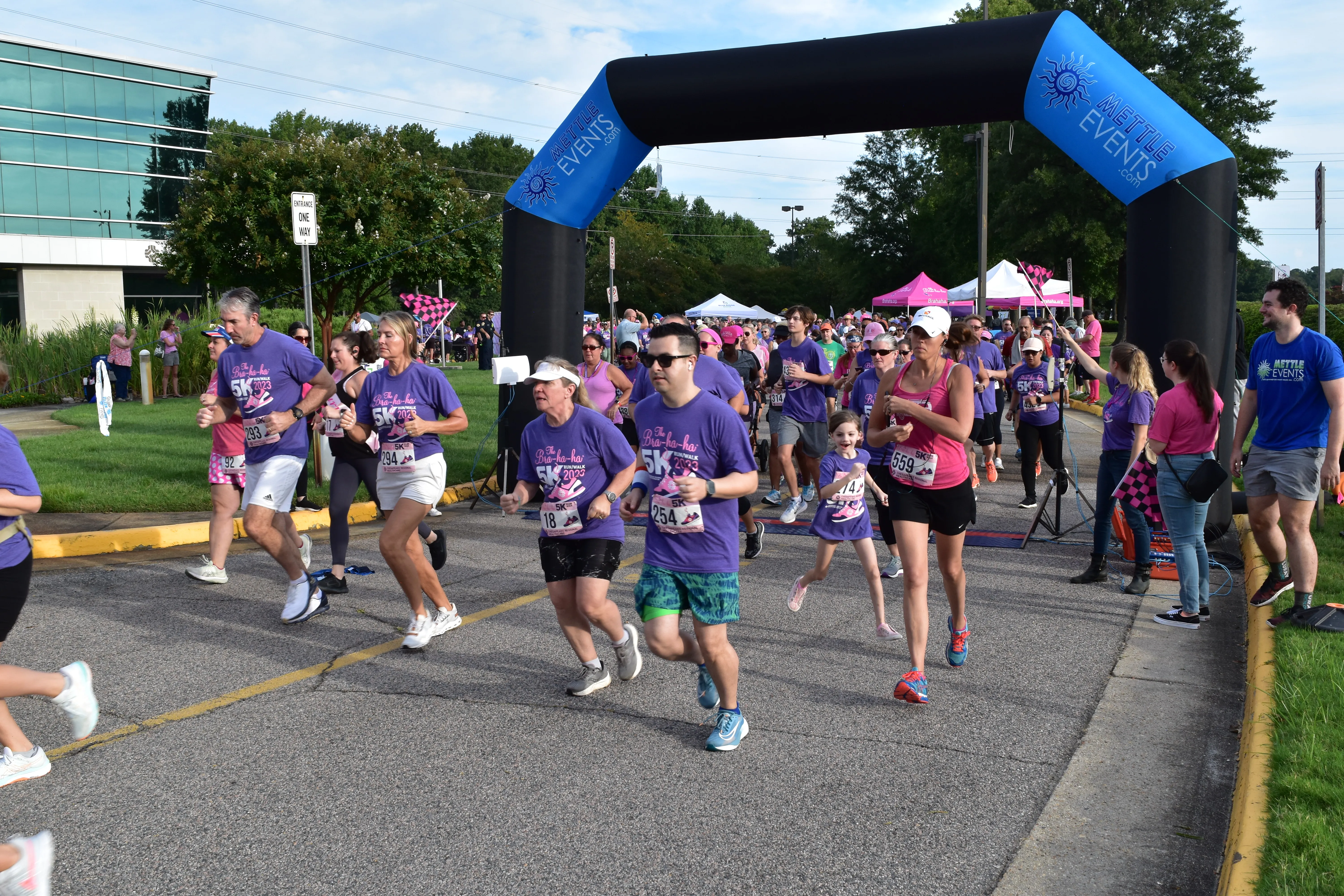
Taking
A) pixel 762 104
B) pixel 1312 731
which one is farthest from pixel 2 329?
pixel 1312 731

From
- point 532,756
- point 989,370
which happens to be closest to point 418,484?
→ point 532,756

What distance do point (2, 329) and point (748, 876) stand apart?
29805 mm

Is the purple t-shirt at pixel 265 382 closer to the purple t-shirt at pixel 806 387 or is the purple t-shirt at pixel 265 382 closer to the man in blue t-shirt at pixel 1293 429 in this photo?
the purple t-shirt at pixel 806 387

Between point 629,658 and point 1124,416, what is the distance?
161 inches

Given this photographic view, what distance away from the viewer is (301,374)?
685 cm

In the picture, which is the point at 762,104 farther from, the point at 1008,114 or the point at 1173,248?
the point at 1173,248

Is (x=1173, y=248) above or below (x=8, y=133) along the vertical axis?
below

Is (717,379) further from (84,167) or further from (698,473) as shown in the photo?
(84,167)

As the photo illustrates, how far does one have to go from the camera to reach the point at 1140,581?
7.58 meters

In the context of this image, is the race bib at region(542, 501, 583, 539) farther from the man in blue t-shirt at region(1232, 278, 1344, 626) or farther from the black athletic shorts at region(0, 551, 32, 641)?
the man in blue t-shirt at region(1232, 278, 1344, 626)

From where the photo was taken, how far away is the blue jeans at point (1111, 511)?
24.8ft

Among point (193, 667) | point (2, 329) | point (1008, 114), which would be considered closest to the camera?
point (193, 667)

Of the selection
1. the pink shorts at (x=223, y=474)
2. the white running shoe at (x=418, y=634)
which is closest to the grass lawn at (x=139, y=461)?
the pink shorts at (x=223, y=474)

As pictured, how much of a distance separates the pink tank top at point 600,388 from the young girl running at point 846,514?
346 cm
